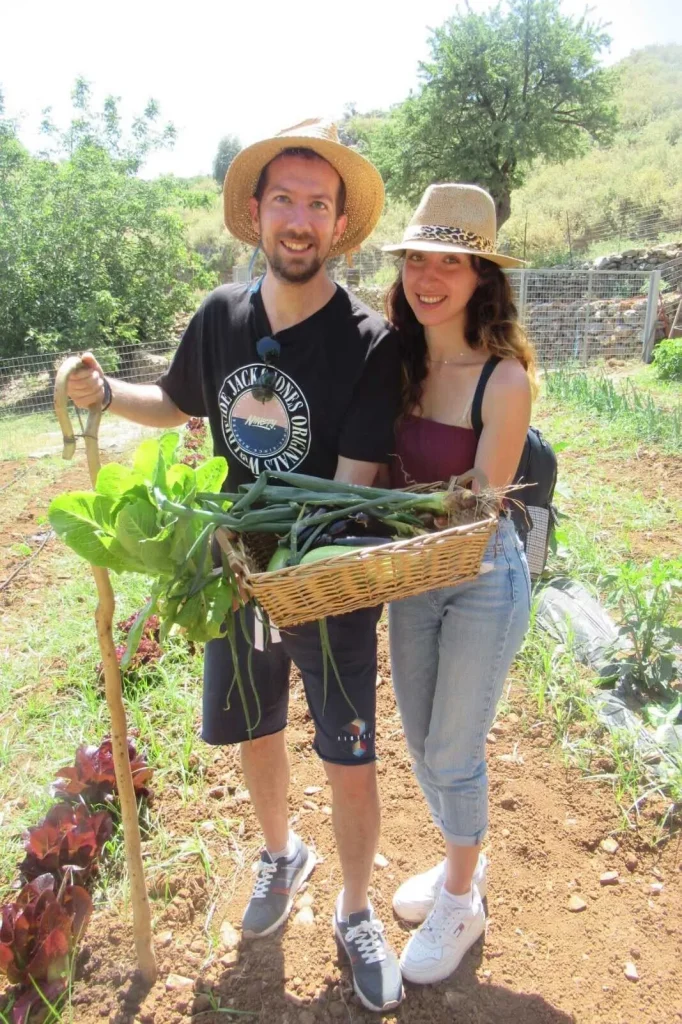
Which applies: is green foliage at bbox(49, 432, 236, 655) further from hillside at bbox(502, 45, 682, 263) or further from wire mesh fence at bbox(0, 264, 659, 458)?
hillside at bbox(502, 45, 682, 263)

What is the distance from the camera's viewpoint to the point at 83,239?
1523 cm

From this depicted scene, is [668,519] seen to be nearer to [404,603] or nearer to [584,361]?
[404,603]

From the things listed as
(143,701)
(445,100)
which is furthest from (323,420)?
(445,100)

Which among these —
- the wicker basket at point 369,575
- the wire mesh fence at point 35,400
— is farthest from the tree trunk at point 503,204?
the wicker basket at point 369,575

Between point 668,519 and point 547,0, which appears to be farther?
point 547,0

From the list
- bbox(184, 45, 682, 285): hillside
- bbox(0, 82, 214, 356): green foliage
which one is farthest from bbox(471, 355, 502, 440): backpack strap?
bbox(184, 45, 682, 285): hillside

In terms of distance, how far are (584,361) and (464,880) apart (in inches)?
465

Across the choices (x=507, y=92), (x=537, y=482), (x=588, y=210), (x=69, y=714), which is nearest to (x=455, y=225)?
(x=537, y=482)

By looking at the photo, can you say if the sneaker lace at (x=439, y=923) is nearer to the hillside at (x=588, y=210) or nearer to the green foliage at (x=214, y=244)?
the hillside at (x=588, y=210)

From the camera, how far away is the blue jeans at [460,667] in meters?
1.60

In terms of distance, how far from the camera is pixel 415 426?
1.67 m

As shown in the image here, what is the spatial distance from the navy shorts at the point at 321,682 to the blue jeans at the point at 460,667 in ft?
0.36

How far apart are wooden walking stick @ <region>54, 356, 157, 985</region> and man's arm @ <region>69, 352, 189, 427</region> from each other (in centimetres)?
2

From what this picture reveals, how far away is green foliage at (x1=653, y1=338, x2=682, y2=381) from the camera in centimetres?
963
